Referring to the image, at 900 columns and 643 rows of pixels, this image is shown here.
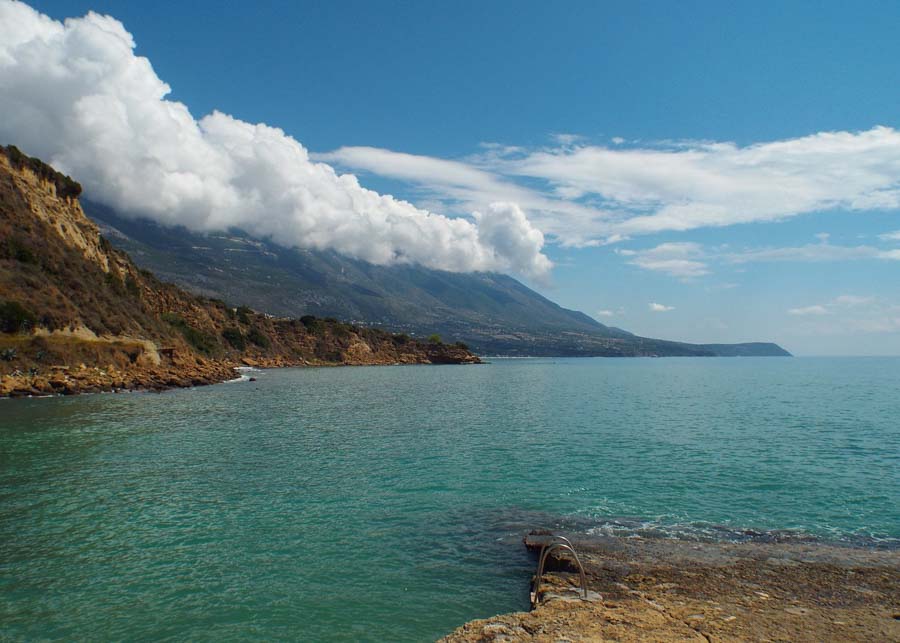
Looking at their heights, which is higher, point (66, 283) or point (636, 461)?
point (66, 283)

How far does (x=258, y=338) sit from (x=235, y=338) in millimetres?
9933

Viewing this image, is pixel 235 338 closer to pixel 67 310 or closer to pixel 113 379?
pixel 67 310

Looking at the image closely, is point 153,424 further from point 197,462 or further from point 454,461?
point 454,461

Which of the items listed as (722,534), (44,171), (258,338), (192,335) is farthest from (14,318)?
(258,338)

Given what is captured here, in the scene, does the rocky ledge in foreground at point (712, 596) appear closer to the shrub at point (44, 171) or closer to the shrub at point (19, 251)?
the shrub at point (19, 251)

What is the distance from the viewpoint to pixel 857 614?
36.8ft

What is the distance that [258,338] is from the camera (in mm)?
155625

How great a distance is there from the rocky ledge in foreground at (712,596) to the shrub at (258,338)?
151 metres

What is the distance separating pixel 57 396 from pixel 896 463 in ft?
229

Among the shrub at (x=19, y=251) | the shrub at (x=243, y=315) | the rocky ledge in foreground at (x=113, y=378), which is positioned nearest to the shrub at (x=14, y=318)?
the rocky ledge in foreground at (x=113, y=378)

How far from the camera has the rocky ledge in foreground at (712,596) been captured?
10.2 metres

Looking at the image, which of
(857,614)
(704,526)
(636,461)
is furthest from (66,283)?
(857,614)

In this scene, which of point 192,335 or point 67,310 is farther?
point 192,335

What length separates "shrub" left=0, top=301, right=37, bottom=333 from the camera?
2254 inches
